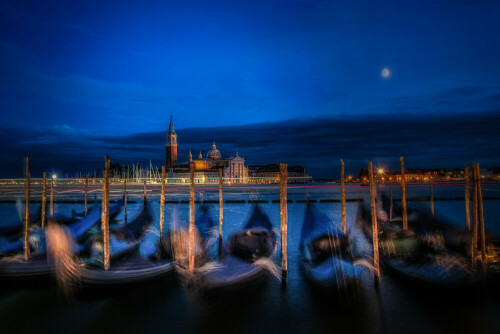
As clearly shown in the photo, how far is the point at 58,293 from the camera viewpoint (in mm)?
5785

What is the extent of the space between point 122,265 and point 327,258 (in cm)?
381

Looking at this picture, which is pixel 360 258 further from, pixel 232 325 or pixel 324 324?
pixel 232 325

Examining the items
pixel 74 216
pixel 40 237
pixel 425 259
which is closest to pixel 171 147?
pixel 74 216

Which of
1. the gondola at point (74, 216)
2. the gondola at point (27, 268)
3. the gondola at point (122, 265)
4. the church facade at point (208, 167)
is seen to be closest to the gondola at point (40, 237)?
the gondola at point (27, 268)

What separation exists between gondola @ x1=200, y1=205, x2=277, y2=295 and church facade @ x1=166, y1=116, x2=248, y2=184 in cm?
5761

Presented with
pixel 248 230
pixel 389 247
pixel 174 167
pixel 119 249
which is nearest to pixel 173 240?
pixel 119 249

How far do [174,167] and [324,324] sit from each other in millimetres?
72150

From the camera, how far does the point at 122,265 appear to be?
635 cm

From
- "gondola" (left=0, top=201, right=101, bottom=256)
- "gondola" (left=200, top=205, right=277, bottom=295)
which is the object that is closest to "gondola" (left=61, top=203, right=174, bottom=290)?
"gondola" (left=0, top=201, right=101, bottom=256)

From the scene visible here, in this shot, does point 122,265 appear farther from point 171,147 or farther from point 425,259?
point 171,147

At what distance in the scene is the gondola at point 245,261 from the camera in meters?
6.10

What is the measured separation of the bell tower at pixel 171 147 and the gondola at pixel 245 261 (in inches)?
2707

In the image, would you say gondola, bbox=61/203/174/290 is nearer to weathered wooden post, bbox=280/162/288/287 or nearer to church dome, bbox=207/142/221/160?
weathered wooden post, bbox=280/162/288/287

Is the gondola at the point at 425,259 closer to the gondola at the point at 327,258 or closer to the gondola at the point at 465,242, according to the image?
the gondola at the point at 465,242
